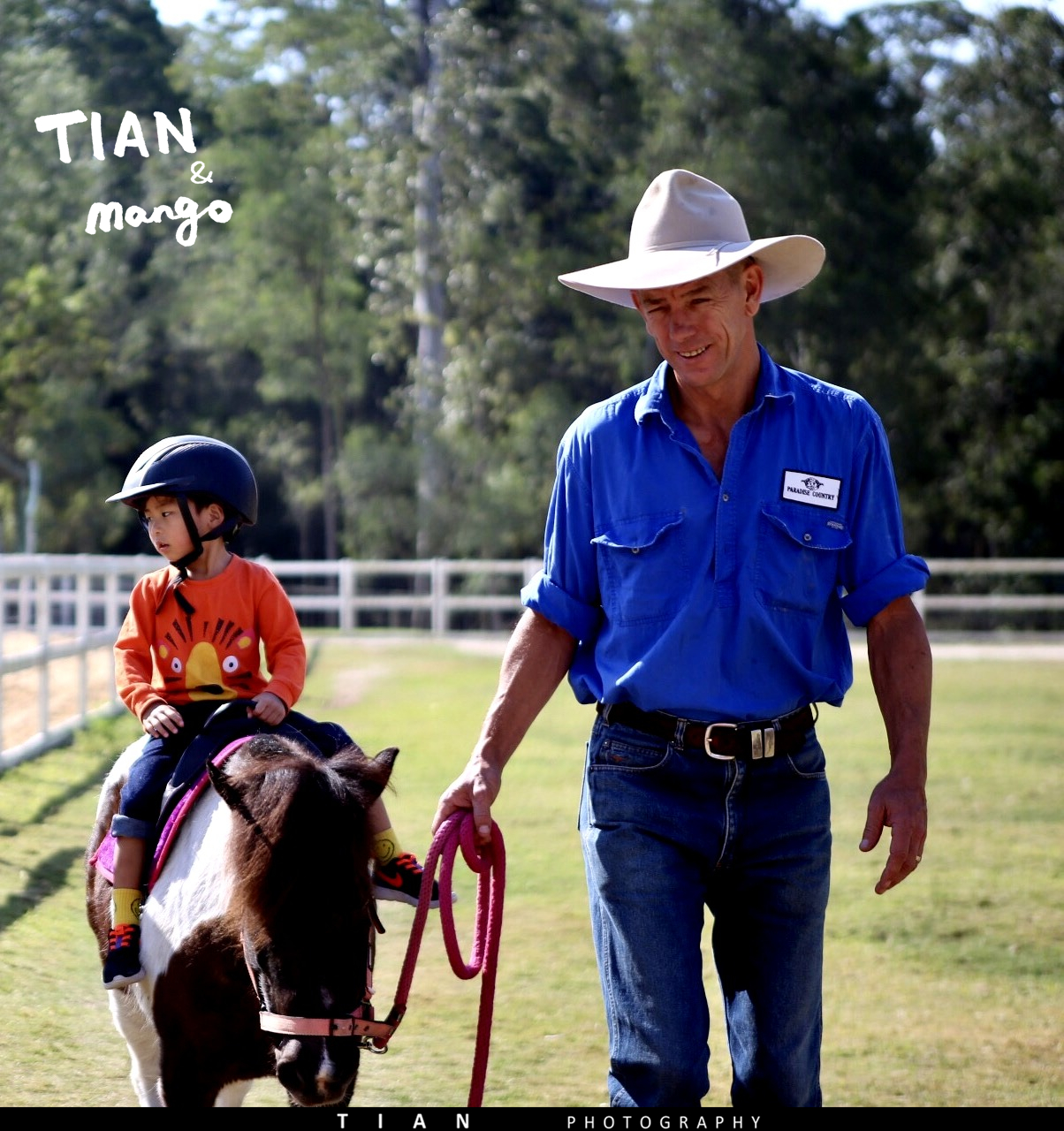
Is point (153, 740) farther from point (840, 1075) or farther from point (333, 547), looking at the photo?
point (333, 547)

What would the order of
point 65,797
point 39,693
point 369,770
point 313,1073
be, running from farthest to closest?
point 39,693, point 65,797, point 369,770, point 313,1073

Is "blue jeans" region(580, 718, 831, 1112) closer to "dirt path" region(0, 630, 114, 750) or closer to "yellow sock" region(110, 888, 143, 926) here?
"yellow sock" region(110, 888, 143, 926)

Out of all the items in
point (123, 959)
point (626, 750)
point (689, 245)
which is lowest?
point (123, 959)

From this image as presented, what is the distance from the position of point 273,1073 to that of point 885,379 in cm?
3185

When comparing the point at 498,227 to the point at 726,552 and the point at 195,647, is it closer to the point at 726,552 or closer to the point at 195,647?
the point at 195,647

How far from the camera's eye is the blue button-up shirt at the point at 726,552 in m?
3.23

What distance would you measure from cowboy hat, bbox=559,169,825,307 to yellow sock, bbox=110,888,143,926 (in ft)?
6.05

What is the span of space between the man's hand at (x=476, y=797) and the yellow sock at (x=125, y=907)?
1118mm

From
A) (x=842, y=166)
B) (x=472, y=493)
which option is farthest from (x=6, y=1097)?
(x=842, y=166)

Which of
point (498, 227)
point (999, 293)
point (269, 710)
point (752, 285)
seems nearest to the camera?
point (752, 285)

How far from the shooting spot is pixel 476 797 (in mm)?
3215

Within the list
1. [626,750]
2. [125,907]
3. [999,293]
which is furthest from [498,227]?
[626,750]

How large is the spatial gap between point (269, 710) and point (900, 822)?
163 centimetres

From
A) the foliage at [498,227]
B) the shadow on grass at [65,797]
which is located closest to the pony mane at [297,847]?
the shadow on grass at [65,797]
